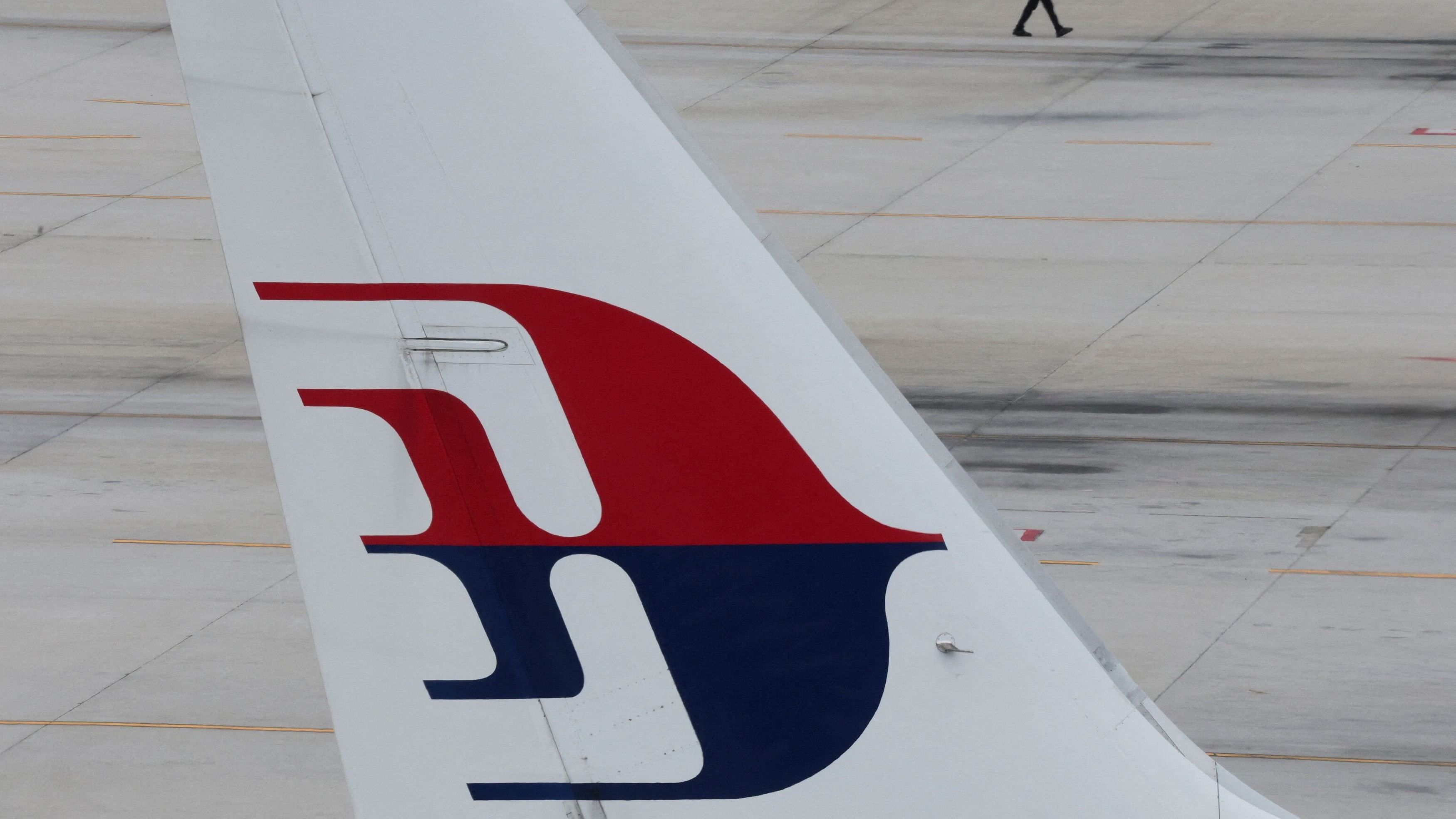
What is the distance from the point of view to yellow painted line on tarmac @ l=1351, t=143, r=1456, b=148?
23.3m

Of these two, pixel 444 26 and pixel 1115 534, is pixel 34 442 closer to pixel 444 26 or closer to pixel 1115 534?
pixel 1115 534

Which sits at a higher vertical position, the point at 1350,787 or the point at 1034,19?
the point at 1350,787

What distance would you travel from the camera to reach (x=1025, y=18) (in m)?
28.8

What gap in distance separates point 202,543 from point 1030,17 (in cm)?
1939

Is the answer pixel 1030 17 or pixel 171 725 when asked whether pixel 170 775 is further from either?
pixel 1030 17

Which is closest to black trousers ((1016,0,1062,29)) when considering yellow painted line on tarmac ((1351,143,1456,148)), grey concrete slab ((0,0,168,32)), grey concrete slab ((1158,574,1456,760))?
yellow painted line on tarmac ((1351,143,1456,148))

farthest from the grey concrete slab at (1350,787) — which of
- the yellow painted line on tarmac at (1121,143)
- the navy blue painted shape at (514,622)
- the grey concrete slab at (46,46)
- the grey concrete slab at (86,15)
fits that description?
the grey concrete slab at (86,15)

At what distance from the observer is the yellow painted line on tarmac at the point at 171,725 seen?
1187 cm

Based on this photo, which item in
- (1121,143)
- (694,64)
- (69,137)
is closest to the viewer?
(1121,143)

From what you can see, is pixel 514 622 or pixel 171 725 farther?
pixel 171 725

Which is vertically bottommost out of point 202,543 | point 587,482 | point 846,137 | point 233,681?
point 846,137

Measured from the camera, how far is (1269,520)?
46.8 ft

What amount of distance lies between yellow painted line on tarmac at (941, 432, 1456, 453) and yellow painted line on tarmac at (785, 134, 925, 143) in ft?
31.5

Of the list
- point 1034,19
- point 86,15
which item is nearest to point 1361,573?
point 1034,19
